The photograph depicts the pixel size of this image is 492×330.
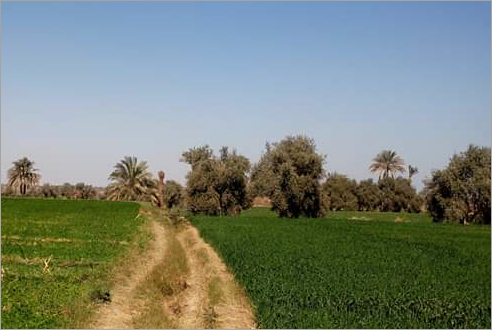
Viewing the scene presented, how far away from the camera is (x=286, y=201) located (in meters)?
64.0

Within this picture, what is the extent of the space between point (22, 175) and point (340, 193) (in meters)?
71.7

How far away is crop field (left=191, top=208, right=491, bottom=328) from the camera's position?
39.0 ft

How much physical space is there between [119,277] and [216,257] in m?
7.99

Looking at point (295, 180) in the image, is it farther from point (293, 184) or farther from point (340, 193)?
point (340, 193)

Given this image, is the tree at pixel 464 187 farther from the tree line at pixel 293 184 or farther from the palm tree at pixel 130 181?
the palm tree at pixel 130 181

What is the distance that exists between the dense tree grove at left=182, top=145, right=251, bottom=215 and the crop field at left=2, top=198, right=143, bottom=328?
32.2 metres

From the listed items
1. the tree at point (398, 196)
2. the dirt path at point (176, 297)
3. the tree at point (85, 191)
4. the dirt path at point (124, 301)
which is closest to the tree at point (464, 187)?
the tree at point (398, 196)

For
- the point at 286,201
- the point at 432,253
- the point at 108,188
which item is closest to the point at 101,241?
the point at 432,253

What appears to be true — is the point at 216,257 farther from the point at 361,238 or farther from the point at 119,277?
the point at 361,238

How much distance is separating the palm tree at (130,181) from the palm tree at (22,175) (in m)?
17.1

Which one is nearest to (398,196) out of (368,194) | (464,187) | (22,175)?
(368,194)

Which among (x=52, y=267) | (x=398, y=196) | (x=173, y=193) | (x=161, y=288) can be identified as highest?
(x=173, y=193)

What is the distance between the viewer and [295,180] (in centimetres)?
6266

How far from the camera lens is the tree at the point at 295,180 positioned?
6303 centimetres
